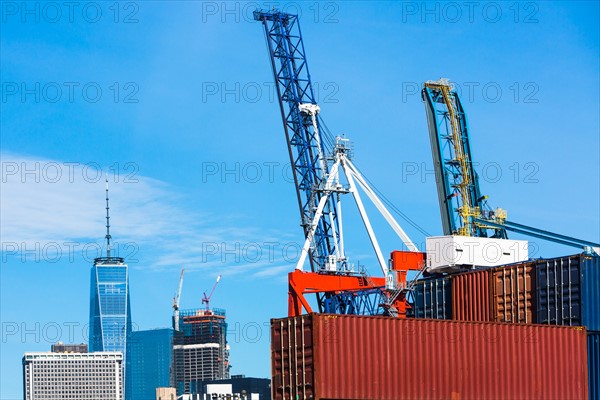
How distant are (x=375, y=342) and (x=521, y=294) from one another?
12385mm

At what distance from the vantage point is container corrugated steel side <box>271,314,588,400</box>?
168ft

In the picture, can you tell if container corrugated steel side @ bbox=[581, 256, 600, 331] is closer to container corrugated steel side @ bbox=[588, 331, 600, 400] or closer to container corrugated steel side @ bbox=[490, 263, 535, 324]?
container corrugated steel side @ bbox=[588, 331, 600, 400]

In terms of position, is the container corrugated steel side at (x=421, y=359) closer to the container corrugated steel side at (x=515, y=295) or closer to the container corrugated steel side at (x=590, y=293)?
the container corrugated steel side at (x=590, y=293)

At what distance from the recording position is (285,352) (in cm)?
5241

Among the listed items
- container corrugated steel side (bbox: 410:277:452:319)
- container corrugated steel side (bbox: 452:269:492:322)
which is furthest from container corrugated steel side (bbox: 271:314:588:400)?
container corrugated steel side (bbox: 410:277:452:319)

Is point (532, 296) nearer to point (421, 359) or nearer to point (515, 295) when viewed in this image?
point (515, 295)

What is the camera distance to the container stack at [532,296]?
58406 mm

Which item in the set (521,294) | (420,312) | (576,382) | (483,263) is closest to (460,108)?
(483,263)

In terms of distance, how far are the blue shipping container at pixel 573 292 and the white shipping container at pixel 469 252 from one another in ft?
64.6

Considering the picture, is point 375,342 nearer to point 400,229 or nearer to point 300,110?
point 400,229

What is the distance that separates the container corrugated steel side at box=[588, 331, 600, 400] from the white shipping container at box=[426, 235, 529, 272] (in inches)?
880

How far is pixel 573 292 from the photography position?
5903 cm

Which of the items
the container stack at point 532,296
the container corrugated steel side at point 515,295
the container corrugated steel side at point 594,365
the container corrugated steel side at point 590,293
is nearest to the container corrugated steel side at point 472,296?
→ the container stack at point 532,296

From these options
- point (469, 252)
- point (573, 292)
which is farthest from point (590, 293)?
point (469, 252)
